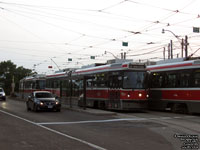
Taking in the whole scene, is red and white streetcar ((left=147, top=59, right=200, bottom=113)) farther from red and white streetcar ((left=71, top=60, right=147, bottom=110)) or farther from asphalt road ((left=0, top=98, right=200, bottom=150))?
asphalt road ((left=0, top=98, right=200, bottom=150))

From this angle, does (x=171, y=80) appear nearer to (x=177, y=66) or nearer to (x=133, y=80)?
(x=177, y=66)

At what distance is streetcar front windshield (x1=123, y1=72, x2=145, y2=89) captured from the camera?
20781 mm

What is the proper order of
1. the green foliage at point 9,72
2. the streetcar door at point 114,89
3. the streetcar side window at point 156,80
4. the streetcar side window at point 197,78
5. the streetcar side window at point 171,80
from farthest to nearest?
the green foliage at point 9,72 → the streetcar side window at point 156,80 → the streetcar door at point 114,89 → the streetcar side window at point 171,80 → the streetcar side window at point 197,78

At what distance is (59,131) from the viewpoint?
12.0m

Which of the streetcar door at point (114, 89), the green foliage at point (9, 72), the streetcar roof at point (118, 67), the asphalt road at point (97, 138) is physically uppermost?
the green foliage at point (9, 72)

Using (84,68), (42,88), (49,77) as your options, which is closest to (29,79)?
(42,88)

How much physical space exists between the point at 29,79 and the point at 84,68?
1856 centimetres

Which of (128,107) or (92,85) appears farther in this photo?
(92,85)

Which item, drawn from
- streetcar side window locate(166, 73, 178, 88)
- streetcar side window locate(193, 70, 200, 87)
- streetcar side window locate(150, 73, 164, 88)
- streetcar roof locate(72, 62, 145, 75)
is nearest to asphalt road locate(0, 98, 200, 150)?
streetcar side window locate(193, 70, 200, 87)

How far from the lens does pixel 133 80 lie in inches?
824

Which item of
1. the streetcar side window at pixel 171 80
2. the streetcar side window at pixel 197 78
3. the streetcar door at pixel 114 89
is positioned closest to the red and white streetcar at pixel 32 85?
the streetcar door at pixel 114 89

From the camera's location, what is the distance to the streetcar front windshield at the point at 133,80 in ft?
68.2

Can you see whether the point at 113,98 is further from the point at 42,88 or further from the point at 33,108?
the point at 42,88

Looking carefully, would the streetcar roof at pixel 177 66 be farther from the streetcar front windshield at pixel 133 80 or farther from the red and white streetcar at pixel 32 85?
the red and white streetcar at pixel 32 85
